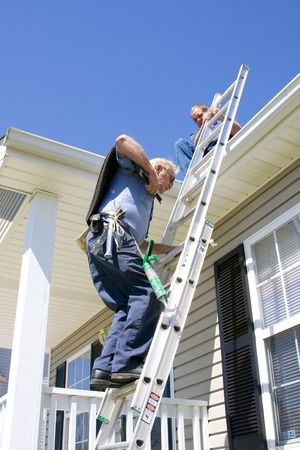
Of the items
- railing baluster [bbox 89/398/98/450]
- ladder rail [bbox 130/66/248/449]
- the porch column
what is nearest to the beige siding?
ladder rail [bbox 130/66/248/449]

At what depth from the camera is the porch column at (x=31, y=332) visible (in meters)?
2.80

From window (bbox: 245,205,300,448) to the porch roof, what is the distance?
415 mm

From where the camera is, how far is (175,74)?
5.85m

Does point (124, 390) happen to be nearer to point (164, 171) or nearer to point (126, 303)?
point (126, 303)

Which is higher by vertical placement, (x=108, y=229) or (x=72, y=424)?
(x=108, y=229)

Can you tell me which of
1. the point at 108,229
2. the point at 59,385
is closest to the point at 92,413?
the point at 108,229

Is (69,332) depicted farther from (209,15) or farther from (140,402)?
(140,402)

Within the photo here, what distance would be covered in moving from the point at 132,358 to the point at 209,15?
4.52 meters

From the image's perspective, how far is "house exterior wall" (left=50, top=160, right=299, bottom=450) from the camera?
3.54 meters

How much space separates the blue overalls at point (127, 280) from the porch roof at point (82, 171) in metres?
0.92

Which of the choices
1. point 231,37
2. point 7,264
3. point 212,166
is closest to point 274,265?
point 212,166

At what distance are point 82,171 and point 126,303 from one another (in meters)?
1.37

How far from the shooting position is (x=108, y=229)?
2342 millimetres

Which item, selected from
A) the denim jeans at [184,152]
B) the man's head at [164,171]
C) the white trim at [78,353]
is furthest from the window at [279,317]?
the white trim at [78,353]
